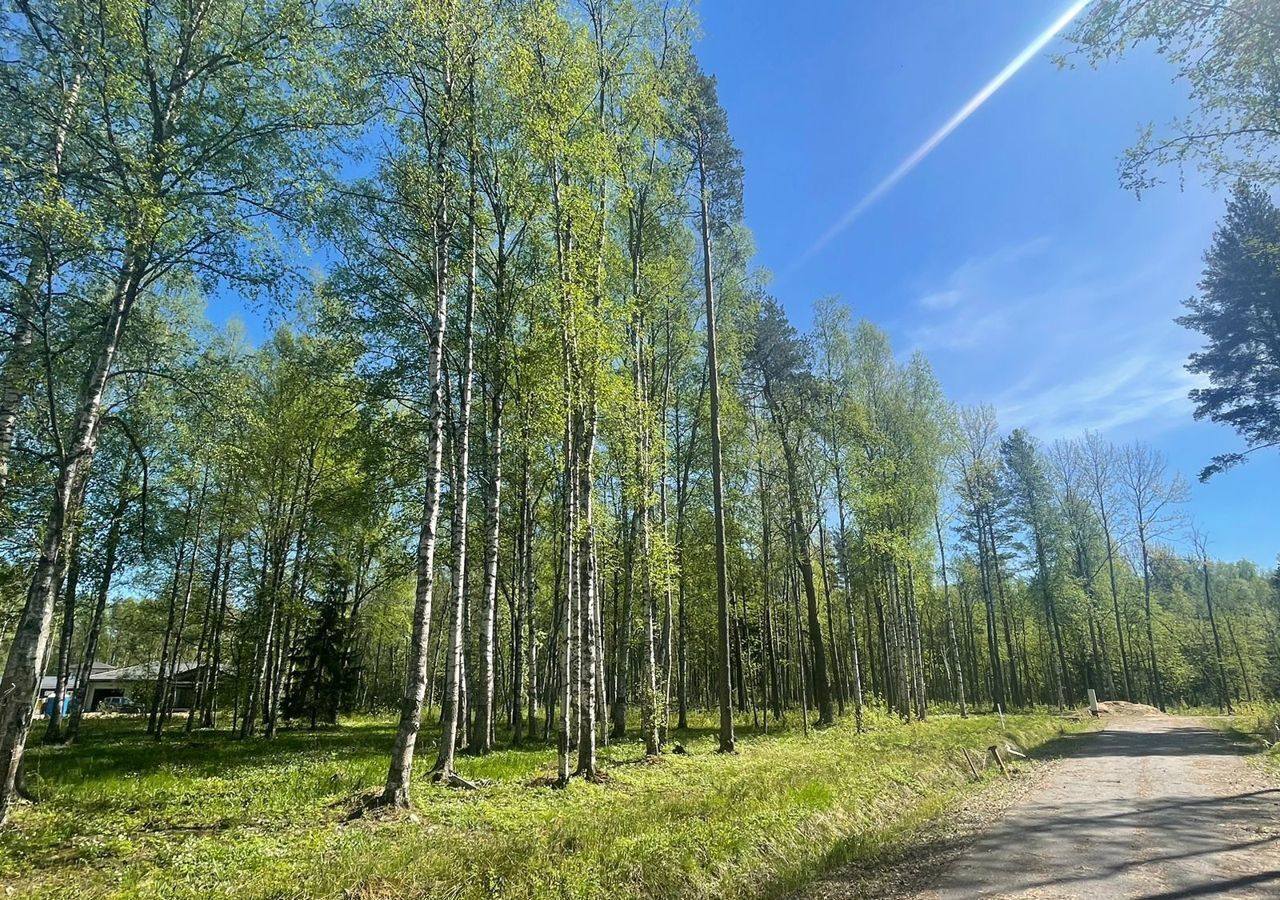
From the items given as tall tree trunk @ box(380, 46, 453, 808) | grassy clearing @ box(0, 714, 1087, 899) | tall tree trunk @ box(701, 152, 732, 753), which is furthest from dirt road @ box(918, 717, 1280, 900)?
tall tree trunk @ box(380, 46, 453, 808)

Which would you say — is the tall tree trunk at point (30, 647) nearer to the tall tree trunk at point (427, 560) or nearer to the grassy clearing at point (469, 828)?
the grassy clearing at point (469, 828)

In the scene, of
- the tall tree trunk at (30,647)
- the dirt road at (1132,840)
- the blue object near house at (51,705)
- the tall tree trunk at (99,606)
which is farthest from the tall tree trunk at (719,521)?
the blue object near house at (51,705)

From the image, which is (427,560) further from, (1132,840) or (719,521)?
(1132,840)

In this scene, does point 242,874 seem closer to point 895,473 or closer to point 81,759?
point 81,759

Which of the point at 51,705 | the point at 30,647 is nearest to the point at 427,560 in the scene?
the point at 30,647

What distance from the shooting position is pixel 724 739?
15.4 m

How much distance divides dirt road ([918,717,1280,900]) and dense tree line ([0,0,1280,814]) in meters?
6.52

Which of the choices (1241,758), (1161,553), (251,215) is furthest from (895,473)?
(1161,553)

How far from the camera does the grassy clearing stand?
5.51 m

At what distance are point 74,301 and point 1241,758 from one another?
28.1 meters

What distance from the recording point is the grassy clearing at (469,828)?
5.51m

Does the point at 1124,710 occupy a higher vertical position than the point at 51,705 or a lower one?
lower

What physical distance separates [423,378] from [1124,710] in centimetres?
4337

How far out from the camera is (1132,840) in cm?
798
